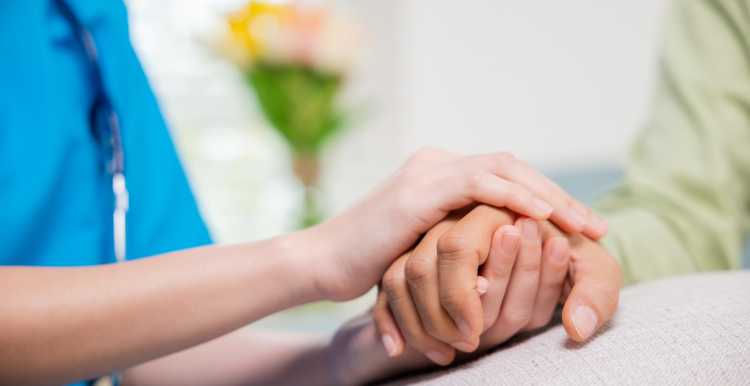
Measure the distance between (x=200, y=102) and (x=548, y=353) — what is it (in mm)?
2111

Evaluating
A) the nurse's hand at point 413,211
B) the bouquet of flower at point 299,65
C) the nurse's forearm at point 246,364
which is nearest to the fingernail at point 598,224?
the nurse's hand at point 413,211

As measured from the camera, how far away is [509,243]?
0.39 meters

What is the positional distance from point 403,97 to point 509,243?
1942mm

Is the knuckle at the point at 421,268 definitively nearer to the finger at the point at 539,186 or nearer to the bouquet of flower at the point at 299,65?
the finger at the point at 539,186

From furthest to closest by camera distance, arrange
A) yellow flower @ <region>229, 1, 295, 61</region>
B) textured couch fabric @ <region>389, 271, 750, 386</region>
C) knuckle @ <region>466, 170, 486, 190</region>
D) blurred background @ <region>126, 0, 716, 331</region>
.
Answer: blurred background @ <region>126, 0, 716, 331</region>, yellow flower @ <region>229, 1, 295, 61</region>, knuckle @ <region>466, 170, 486, 190</region>, textured couch fabric @ <region>389, 271, 750, 386</region>

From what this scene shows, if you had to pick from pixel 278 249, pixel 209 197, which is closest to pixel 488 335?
pixel 278 249

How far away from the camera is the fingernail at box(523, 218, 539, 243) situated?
0.41 metres

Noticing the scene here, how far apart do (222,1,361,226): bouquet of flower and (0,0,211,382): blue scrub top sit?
83 centimetres

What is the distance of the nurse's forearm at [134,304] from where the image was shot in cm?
37

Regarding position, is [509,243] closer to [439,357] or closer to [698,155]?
[439,357]

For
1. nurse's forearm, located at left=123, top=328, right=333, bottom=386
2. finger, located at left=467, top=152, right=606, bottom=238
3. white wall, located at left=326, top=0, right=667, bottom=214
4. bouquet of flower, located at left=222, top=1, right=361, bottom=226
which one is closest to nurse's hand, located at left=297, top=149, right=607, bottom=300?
finger, located at left=467, top=152, right=606, bottom=238

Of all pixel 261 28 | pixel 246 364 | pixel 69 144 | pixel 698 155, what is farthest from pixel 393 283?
pixel 261 28

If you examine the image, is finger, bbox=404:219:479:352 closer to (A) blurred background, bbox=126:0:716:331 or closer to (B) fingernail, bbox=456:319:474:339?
(B) fingernail, bbox=456:319:474:339

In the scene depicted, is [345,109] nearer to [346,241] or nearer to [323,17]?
[323,17]
